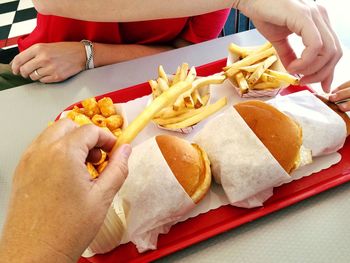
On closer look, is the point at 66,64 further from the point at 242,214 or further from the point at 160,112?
the point at 242,214

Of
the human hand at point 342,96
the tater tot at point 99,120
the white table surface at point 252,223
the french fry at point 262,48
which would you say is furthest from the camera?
the french fry at point 262,48

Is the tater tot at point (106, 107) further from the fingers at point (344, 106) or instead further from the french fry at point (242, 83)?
the fingers at point (344, 106)

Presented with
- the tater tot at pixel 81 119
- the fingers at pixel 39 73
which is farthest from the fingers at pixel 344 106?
the fingers at pixel 39 73

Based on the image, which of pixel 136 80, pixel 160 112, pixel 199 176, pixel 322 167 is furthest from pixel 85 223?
pixel 136 80

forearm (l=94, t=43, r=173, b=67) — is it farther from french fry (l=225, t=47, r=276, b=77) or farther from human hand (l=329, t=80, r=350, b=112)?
human hand (l=329, t=80, r=350, b=112)

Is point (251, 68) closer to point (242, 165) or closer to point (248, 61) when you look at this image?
point (248, 61)

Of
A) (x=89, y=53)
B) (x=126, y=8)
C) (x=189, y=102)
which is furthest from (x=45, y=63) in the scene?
(x=189, y=102)
